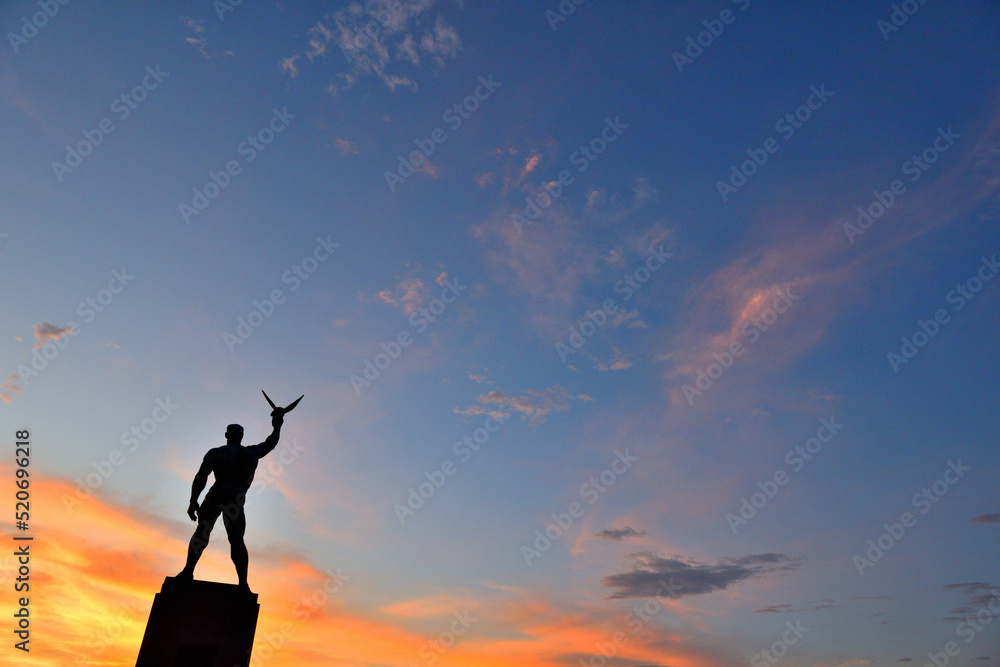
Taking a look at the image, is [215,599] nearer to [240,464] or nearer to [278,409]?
[240,464]

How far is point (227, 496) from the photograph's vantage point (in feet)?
36.5

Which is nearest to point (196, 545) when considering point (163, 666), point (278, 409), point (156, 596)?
point (156, 596)

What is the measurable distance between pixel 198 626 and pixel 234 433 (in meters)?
3.54

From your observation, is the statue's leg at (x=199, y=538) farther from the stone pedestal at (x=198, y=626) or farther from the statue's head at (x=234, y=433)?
the statue's head at (x=234, y=433)

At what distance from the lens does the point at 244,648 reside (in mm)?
10336

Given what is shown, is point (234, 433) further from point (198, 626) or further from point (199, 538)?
point (198, 626)

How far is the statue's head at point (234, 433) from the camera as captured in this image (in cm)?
1170

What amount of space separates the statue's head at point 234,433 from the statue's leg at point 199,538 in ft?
4.57

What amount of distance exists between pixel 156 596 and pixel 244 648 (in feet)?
6.00

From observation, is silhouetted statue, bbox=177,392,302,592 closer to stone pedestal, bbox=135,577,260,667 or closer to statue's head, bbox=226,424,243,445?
statue's head, bbox=226,424,243,445

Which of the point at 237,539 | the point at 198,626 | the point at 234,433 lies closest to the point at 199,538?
the point at 237,539

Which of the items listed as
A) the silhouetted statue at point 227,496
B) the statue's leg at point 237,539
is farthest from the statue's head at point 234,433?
the statue's leg at point 237,539

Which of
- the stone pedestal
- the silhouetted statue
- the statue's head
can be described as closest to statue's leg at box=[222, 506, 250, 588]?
the silhouetted statue

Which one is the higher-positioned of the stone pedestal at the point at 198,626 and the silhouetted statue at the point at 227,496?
the silhouetted statue at the point at 227,496
